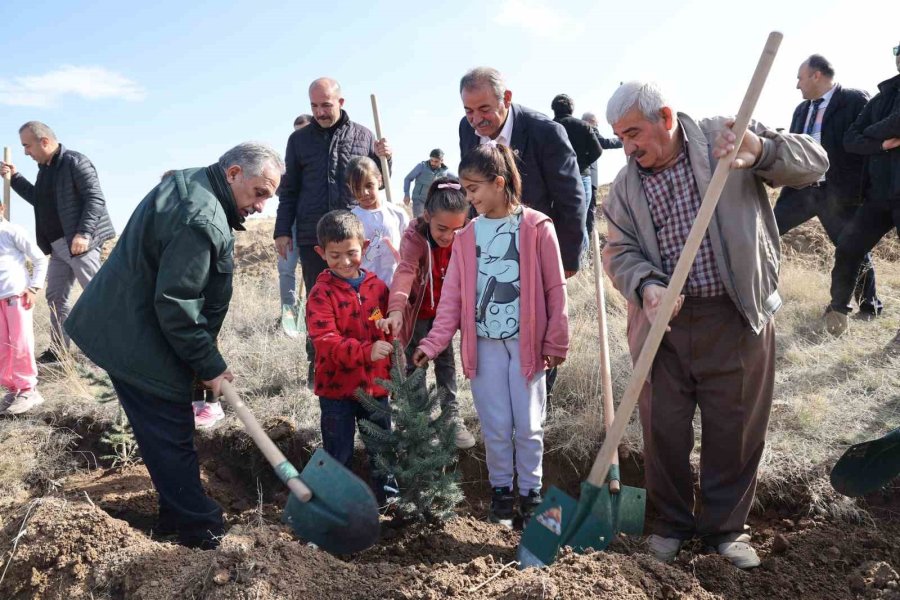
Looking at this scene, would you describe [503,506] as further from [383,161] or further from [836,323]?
[836,323]

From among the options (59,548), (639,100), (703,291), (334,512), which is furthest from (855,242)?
(59,548)

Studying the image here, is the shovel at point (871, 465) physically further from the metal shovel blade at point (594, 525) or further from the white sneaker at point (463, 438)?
the white sneaker at point (463, 438)

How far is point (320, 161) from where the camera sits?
16.3 feet

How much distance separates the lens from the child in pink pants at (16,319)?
552 centimetres

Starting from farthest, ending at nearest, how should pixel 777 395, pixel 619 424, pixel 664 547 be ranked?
pixel 777 395, pixel 664 547, pixel 619 424

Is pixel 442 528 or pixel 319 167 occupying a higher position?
pixel 319 167

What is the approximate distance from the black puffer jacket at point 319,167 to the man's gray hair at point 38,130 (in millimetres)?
2731

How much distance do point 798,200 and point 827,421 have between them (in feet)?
8.99

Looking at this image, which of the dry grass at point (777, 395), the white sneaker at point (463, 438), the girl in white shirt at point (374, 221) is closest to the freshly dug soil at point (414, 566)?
the dry grass at point (777, 395)

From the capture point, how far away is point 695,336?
294 cm

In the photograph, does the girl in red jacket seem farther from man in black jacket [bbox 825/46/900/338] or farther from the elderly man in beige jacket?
man in black jacket [bbox 825/46/900/338]

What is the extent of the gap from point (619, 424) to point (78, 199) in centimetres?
562

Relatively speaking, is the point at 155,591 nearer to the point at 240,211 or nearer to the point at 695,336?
the point at 240,211

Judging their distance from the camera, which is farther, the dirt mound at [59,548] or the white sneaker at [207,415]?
the white sneaker at [207,415]
